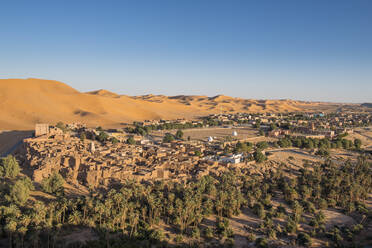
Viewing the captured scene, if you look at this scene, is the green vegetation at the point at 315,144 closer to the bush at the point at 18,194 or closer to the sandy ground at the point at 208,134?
the sandy ground at the point at 208,134

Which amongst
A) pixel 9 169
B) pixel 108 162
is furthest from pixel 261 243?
pixel 9 169

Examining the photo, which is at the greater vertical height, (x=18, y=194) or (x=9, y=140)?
(x=18, y=194)

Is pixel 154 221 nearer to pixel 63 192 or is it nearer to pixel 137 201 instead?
pixel 137 201

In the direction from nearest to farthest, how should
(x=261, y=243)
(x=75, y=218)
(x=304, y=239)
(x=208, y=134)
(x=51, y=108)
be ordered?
1. (x=261, y=243)
2. (x=75, y=218)
3. (x=304, y=239)
4. (x=208, y=134)
5. (x=51, y=108)

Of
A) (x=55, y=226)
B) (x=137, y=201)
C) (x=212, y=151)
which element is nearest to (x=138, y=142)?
(x=212, y=151)

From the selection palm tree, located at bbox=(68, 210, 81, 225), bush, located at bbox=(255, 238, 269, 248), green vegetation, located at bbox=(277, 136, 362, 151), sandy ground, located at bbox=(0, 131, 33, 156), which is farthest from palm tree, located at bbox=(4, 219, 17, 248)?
green vegetation, located at bbox=(277, 136, 362, 151)

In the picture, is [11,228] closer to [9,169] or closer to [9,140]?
[9,169]

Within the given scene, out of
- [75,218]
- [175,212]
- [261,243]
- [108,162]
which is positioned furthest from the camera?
[108,162]

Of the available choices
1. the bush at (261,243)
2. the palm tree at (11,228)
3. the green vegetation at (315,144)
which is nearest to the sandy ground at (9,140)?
the palm tree at (11,228)

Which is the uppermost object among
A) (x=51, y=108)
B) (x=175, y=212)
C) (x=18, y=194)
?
(x=51, y=108)
